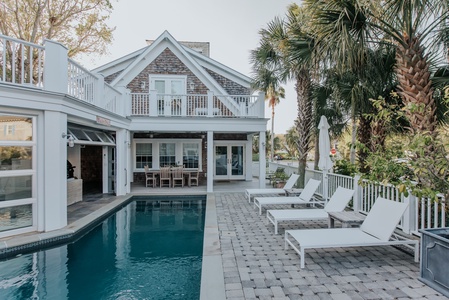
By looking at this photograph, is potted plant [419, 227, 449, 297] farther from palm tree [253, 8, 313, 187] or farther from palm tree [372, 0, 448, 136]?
palm tree [253, 8, 313, 187]

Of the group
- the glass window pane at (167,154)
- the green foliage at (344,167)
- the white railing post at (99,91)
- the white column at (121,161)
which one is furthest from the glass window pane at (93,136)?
the green foliage at (344,167)

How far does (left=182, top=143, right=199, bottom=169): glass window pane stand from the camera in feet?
54.5

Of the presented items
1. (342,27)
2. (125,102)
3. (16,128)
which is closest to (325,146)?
(342,27)

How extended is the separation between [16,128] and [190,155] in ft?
35.2

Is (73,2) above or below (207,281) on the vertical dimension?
above

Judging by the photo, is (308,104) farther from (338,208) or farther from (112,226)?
(112,226)

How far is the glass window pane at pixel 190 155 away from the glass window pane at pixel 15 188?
1028 centimetres

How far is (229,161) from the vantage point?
17516 mm

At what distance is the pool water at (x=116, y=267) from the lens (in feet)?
14.1

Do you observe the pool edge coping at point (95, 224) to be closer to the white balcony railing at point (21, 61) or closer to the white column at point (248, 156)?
the white balcony railing at point (21, 61)

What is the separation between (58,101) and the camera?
6.69 meters

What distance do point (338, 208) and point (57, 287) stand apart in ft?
20.1

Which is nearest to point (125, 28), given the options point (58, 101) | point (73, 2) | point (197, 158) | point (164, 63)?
point (73, 2)

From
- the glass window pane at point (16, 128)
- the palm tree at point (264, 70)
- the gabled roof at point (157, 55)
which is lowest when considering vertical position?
the glass window pane at point (16, 128)
